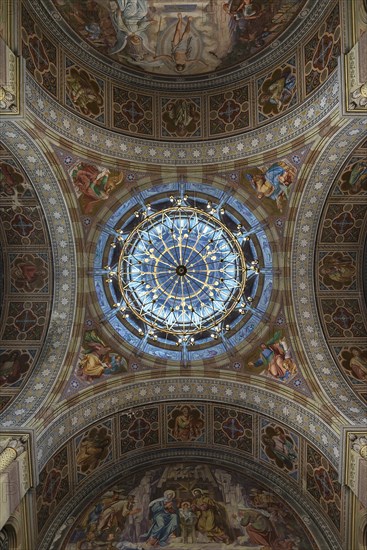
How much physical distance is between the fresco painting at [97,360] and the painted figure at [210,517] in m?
4.11

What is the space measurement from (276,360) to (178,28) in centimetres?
918

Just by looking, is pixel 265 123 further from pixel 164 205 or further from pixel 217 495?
pixel 217 495

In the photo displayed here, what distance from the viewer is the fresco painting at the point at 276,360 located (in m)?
15.3

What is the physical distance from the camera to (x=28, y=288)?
15734 mm

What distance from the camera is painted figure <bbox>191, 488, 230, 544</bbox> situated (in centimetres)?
1412

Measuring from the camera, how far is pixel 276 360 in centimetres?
1554

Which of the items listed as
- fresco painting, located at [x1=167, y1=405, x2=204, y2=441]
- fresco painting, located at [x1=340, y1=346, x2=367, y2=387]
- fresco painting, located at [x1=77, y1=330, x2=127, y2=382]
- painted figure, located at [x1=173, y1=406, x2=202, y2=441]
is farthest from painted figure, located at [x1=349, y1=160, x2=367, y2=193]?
fresco painting, located at [x1=77, y1=330, x2=127, y2=382]

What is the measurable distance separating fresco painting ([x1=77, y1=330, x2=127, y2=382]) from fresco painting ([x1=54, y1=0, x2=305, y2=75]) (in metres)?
7.65

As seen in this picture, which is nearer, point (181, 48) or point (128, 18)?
point (128, 18)

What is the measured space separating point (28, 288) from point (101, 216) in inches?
118

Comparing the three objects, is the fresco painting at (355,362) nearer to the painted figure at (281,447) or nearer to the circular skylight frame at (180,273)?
the painted figure at (281,447)

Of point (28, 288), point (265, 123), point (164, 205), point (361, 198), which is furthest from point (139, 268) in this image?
point (361, 198)

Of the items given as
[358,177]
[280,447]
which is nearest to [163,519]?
[280,447]

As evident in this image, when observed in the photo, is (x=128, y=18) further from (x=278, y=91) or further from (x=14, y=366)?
(x=14, y=366)
